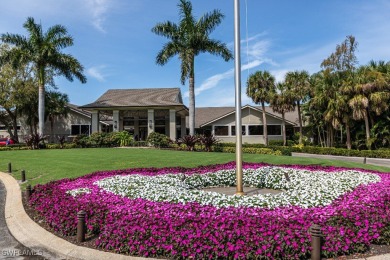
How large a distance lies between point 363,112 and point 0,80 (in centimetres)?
4163

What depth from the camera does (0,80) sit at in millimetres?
37656

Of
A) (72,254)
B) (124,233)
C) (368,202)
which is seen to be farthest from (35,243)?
(368,202)

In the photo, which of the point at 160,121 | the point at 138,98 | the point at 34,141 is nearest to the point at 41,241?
the point at 34,141

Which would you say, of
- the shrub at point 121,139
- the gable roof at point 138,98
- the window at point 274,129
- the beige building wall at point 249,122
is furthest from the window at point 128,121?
the window at point 274,129

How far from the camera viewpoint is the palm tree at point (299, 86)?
37.4 m

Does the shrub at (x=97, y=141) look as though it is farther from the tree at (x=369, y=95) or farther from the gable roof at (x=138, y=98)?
the tree at (x=369, y=95)

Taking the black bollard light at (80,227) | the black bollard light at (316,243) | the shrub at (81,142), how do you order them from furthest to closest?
1. the shrub at (81,142)
2. the black bollard light at (80,227)
3. the black bollard light at (316,243)

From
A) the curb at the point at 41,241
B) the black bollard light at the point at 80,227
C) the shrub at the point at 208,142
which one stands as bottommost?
the curb at the point at 41,241

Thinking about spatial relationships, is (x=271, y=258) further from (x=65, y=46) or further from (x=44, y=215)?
(x=65, y=46)

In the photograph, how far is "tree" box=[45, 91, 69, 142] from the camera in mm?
38750

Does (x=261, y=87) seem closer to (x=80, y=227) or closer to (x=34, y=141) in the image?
(x=34, y=141)

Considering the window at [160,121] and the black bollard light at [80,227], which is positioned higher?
the window at [160,121]

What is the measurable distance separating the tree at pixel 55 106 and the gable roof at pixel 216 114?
17930 millimetres

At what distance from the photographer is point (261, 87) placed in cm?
3916
